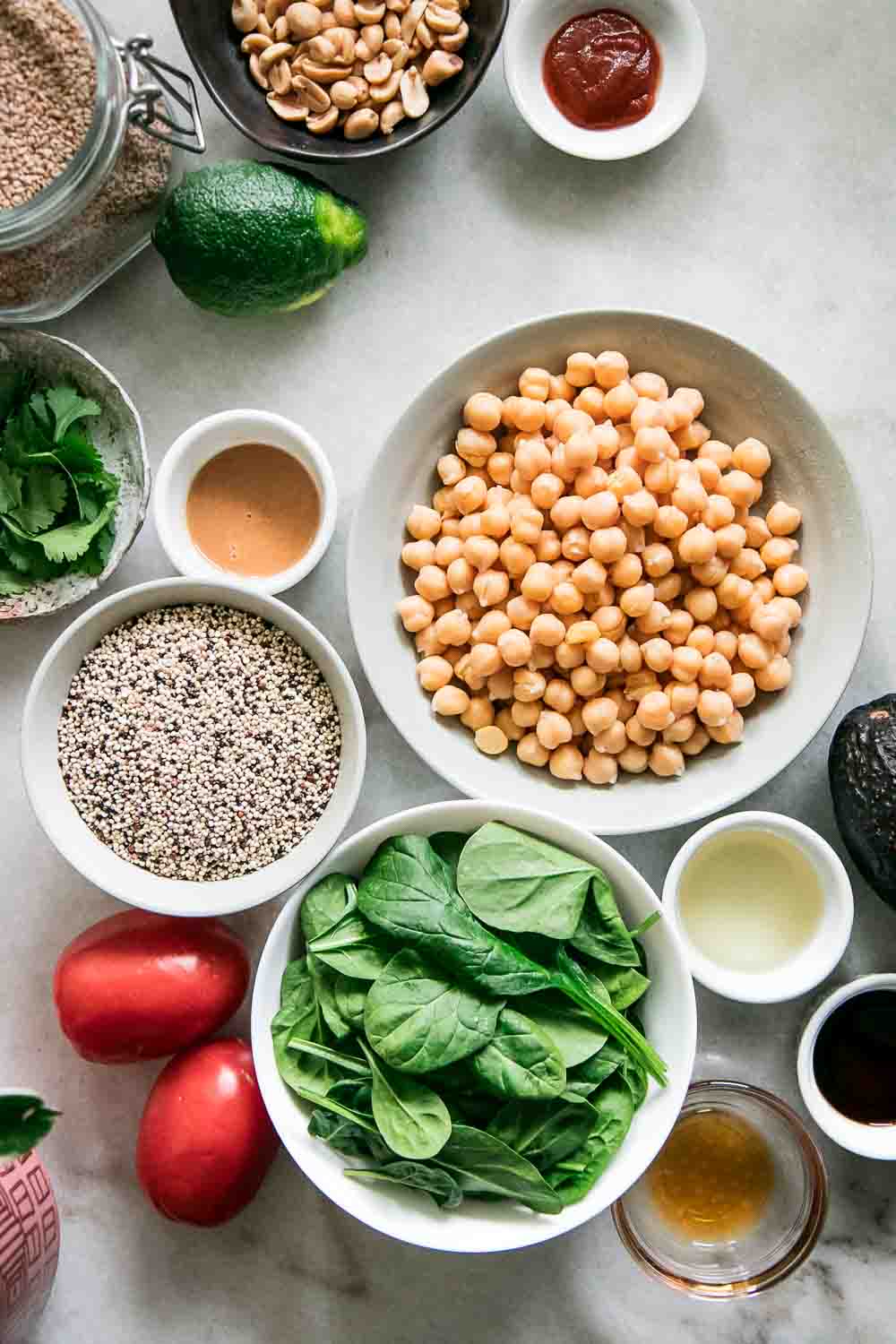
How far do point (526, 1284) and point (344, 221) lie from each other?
1.44 metres

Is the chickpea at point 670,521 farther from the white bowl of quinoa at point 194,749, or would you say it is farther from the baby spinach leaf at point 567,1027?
the baby spinach leaf at point 567,1027

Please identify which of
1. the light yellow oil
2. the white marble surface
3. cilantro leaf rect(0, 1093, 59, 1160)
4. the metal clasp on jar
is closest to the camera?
cilantro leaf rect(0, 1093, 59, 1160)

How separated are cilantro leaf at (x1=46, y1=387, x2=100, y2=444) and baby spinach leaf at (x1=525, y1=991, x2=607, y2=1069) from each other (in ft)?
3.00

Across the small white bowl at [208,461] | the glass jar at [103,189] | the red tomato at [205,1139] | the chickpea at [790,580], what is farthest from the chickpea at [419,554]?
the red tomato at [205,1139]

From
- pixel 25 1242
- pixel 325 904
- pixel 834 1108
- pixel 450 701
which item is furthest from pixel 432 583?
pixel 25 1242

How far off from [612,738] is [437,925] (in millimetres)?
328

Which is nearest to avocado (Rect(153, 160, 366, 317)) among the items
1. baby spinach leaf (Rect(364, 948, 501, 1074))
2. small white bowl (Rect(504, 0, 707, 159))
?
small white bowl (Rect(504, 0, 707, 159))

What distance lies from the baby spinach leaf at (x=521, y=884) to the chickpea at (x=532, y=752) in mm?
143

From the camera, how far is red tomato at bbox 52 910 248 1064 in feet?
4.83

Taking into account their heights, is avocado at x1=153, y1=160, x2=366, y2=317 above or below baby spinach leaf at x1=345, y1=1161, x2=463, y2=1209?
above

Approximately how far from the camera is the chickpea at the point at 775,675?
4.91 feet

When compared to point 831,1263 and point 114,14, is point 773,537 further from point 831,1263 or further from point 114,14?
point 114,14

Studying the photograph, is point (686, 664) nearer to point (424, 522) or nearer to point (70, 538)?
point (424, 522)

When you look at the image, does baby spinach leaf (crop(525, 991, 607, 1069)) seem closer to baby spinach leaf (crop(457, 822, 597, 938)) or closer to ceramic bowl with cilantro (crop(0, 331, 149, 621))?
baby spinach leaf (crop(457, 822, 597, 938))
